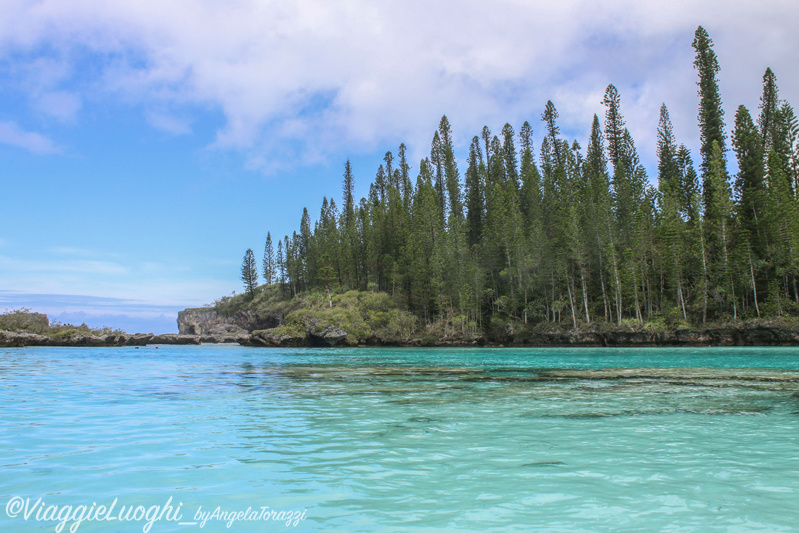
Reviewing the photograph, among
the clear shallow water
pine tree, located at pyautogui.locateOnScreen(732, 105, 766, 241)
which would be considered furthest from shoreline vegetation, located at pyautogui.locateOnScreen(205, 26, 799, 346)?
the clear shallow water

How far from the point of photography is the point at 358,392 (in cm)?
1381

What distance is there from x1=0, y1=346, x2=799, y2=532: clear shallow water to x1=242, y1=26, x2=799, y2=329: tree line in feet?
148

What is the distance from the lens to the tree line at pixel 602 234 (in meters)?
49.4

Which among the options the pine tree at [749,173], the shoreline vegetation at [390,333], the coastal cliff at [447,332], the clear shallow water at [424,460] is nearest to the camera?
the clear shallow water at [424,460]

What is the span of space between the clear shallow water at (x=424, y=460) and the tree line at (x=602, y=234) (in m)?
45.0

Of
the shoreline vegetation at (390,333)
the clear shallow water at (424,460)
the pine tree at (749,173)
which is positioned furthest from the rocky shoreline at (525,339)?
the clear shallow water at (424,460)

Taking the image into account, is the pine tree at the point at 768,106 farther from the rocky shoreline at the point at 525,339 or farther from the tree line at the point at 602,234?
the rocky shoreline at the point at 525,339

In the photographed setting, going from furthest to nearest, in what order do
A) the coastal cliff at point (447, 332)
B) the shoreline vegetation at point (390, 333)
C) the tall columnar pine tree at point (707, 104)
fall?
1. the tall columnar pine tree at point (707, 104)
2. the shoreline vegetation at point (390, 333)
3. the coastal cliff at point (447, 332)

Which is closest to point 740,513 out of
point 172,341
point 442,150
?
point 442,150

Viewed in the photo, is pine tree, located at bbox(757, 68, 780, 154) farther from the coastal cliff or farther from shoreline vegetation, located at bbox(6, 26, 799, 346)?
the coastal cliff

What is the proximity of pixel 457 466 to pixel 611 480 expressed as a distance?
1.76m

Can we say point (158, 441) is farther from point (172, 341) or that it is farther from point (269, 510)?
point (172, 341)

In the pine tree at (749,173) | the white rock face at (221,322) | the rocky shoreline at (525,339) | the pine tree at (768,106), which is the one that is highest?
the pine tree at (768,106)

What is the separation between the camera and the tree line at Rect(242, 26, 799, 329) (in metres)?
49.4
